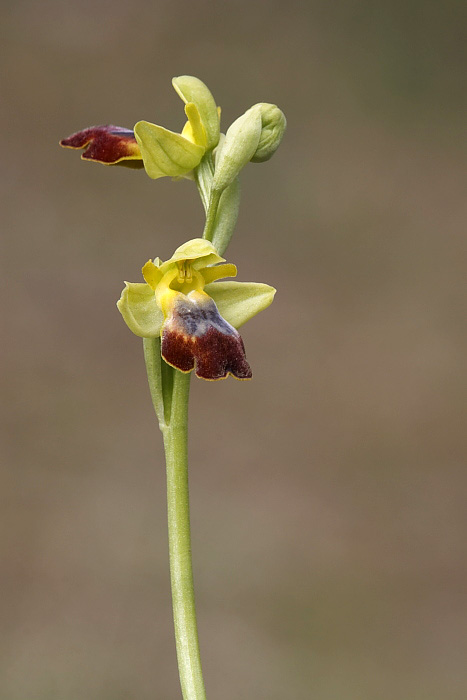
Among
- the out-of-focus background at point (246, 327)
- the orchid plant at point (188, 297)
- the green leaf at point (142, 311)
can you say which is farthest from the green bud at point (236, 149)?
the out-of-focus background at point (246, 327)

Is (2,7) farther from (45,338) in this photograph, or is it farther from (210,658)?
(210,658)

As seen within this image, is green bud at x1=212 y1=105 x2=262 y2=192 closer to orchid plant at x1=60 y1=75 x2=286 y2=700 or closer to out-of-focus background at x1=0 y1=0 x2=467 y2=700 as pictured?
orchid plant at x1=60 y1=75 x2=286 y2=700

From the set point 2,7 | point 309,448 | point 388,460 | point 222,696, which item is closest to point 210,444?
point 309,448

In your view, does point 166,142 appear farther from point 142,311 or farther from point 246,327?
point 246,327

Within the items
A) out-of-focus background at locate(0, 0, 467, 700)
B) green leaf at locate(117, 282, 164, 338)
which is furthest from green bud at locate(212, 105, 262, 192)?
out-of-focus background at locate(0, 0, 467, 700)

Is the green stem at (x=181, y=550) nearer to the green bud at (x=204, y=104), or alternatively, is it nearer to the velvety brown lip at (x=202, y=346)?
the velvety brown lip at (x=202, y=346)

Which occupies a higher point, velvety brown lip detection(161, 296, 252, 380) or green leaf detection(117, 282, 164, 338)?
green leaf detection(117, 282, 164, 338)
